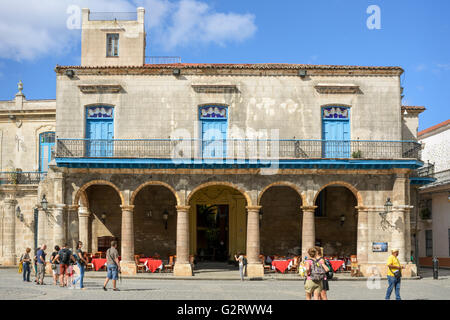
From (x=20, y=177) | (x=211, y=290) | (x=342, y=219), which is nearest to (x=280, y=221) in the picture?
(x=342, y=219)

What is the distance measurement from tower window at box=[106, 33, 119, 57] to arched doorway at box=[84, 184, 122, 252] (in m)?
6.26

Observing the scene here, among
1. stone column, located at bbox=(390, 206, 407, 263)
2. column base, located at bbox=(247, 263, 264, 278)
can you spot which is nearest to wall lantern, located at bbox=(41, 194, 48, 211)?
column base, located at bbox=(247, 263, 264, 278)

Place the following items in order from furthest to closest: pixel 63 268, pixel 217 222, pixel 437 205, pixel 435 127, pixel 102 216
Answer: pixel 435 127 < pixel 437 205 < pixel 217 222 < pixel 102 216 < pixel 63 268

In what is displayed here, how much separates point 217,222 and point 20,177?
1093cm

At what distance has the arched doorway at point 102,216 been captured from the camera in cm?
2789

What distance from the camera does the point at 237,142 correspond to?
2442 cm

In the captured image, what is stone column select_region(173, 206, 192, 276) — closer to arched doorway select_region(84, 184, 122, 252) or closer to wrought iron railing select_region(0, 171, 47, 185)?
arched doorway select_region(84, 184, 122, 252)

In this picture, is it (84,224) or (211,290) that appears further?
(84,224)

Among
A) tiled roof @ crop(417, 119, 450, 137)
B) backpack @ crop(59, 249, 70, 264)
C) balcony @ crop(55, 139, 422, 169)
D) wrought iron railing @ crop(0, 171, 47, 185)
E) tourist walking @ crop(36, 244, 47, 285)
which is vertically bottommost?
tourist walking @ crop(36, 244, 47, 285)

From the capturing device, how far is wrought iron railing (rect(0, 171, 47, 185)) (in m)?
30.9

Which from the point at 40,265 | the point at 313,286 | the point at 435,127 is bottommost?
the point at 40,265

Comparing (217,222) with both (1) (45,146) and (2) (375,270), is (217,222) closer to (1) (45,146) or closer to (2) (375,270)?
(2) (375,270)

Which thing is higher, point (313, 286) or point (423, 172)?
point (423, 172)

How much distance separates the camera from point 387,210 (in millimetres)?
24031
